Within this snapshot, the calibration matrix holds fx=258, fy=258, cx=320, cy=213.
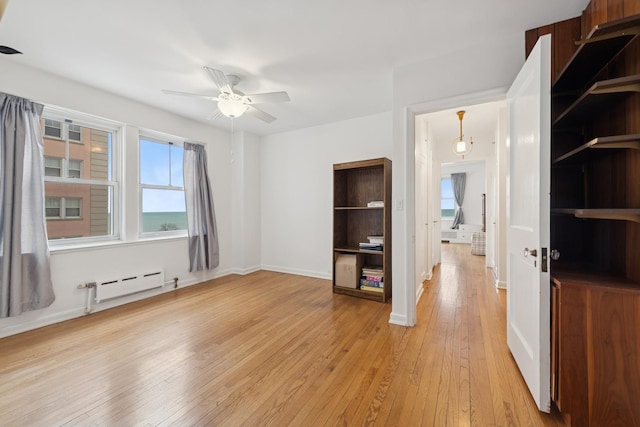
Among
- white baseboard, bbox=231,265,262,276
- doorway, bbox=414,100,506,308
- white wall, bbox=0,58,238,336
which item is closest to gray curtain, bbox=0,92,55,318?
white wall, bbox=0,58,238,336

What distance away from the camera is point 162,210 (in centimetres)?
386

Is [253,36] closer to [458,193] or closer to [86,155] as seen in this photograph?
[86,155]

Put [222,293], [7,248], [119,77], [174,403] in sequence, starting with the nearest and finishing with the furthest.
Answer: [174,403]
[7,248]
[119,77]
[222,293]

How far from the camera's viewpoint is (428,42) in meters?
2.18

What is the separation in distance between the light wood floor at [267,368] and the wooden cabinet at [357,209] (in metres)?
0.77

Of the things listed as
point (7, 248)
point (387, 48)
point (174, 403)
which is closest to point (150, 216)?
point (7, 248)

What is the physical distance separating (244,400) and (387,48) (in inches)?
113

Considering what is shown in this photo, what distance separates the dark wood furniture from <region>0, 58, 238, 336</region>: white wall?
4.13m

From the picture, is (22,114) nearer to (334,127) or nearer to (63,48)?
(63,48)

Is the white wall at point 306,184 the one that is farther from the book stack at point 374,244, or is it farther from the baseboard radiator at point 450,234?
the baseboard radiator at point 450,234

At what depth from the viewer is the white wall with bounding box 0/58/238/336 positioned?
2.52m

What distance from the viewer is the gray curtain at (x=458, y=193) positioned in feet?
30.2

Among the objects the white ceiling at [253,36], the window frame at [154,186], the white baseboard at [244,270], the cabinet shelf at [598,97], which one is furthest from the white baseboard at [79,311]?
the cabinet shelf at [598,97]

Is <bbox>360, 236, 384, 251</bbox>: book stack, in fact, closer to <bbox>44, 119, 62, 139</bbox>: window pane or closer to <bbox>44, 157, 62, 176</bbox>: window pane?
<bbox>44, 157, 62, 176</bbox>: window pane
